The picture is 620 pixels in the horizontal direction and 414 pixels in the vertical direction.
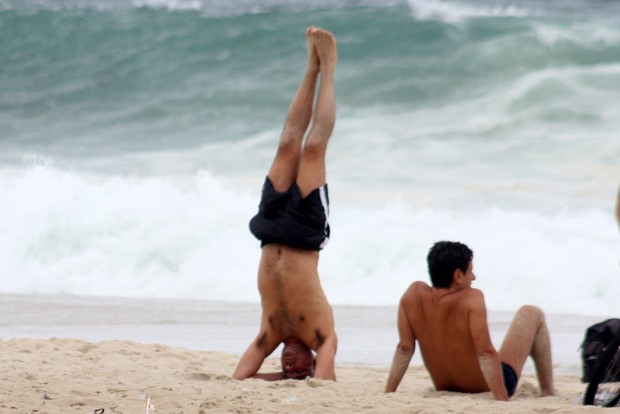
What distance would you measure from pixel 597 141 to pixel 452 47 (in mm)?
4585

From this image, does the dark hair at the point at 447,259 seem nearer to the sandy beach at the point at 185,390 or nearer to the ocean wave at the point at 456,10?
A: the sandy beach at the point at 185,390

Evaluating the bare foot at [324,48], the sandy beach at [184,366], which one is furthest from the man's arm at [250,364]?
the bare foot at [324,48]

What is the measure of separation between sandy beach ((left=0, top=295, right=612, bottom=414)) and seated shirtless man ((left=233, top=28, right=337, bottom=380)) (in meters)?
0.29

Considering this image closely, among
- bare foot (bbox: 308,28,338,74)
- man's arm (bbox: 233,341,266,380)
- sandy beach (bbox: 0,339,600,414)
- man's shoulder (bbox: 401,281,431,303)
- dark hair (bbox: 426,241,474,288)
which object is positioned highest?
bare foot (bbox: 308,28,338,74)

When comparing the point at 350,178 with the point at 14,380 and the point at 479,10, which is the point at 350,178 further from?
the point at 14,380

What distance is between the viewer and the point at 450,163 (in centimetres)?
1677

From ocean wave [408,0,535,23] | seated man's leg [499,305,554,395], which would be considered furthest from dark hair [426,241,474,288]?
ocean wave [408,0,535,23]

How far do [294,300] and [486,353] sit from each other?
116 cm

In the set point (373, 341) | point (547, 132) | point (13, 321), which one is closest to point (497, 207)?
point (547, 132)

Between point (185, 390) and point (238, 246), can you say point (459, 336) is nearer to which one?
point (185, 390)

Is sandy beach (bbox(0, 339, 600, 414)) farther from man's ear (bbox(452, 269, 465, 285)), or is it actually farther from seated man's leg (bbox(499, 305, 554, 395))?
man's ear (bbox(452, 269, 465, 285))

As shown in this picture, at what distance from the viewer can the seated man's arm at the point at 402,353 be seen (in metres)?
5.39

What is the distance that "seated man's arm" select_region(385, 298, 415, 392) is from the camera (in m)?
5.39

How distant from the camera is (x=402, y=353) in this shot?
5.41 meters
